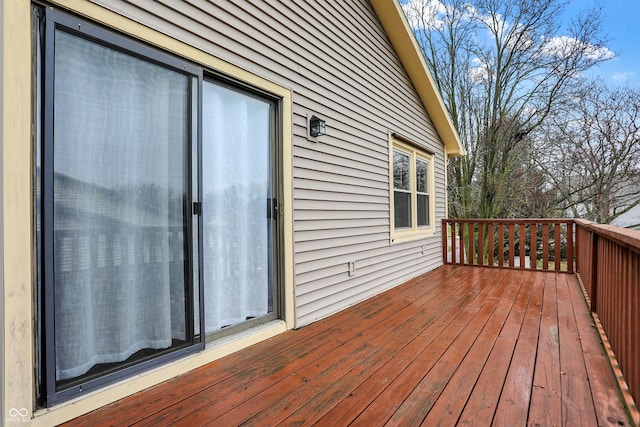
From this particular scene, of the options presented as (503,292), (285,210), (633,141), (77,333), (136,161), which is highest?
(633,141)

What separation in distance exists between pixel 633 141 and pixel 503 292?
830 cm

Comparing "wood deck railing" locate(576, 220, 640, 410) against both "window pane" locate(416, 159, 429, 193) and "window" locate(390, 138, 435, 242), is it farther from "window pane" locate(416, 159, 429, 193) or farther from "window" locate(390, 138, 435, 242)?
"window pane" locate(416, 159, 429, 193)

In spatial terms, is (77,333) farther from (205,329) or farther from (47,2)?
(47,2)

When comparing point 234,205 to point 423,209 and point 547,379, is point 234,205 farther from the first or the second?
point 423,209

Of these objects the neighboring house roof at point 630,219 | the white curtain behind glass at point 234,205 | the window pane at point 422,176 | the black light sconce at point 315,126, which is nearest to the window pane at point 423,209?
the window pane at point 422,176

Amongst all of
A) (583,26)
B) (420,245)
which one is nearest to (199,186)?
(420,245)

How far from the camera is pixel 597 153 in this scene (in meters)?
9.35

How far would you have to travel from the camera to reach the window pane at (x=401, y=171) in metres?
4.93

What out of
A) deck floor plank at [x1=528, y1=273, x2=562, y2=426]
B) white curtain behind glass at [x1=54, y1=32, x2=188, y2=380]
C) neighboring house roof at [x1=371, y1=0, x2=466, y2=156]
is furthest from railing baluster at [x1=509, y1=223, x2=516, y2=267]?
white curtain behind glass at [x1=54, y1=32, x2=188, y2=380]

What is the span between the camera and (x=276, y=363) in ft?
7.20

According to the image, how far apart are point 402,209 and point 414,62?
2.27 meters

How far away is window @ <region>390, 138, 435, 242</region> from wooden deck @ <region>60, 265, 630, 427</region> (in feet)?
6.42

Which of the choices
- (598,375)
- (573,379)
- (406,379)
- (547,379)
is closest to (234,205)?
(406,379)

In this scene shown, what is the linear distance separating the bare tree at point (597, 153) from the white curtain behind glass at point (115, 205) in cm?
1052
